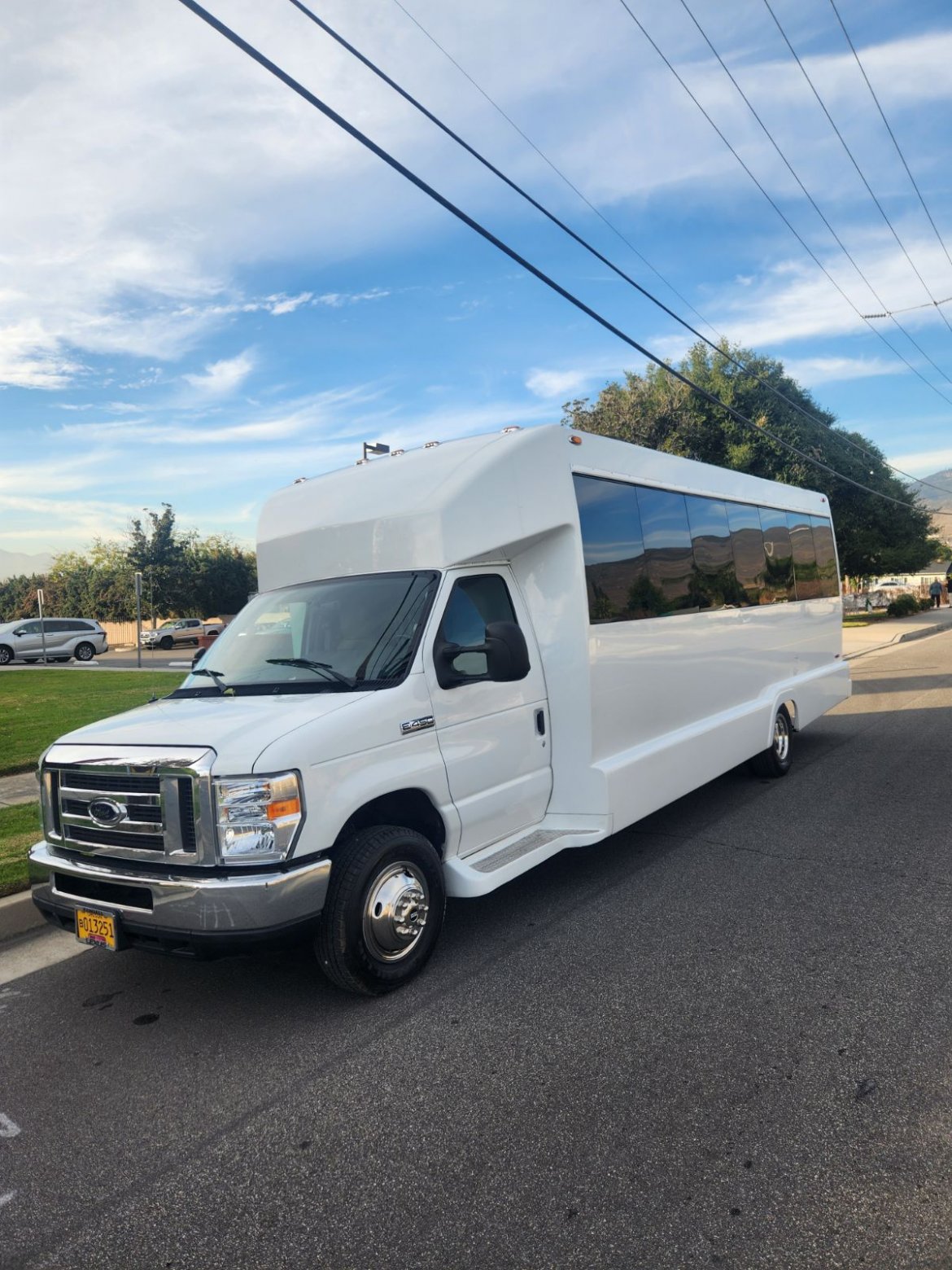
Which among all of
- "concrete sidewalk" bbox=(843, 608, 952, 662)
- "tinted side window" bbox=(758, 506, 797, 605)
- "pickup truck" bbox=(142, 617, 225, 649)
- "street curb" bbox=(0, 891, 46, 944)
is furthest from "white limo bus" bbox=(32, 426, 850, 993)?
"pickup truck" bbox=(142, 617, 225, 649)

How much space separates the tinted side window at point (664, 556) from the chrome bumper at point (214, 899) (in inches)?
128

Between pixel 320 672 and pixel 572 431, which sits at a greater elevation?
pixel 572 431

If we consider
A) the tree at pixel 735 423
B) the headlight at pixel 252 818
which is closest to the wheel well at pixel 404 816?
the headlight at pixel 252 818

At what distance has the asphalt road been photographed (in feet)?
8.77

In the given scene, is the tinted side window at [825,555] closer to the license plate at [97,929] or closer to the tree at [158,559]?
the license plate at [97,929]

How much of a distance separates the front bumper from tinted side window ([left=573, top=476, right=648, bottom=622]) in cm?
257

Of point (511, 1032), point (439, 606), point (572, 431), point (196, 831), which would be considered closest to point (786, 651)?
point (572, 431)

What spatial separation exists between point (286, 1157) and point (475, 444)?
153 inches

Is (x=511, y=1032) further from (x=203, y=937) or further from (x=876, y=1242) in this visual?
(x=876, y=1242)

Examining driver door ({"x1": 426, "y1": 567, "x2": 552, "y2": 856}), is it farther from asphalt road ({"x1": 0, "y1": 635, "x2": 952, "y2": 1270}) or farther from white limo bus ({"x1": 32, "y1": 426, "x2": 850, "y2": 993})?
asphalt road ({"x1": 0, "y1": 635, "x2": 952, "y2": 1270})

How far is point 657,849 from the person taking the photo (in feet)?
21.7

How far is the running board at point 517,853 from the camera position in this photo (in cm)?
467

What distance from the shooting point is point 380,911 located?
4.23 meters

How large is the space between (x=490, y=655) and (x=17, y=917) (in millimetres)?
3365
